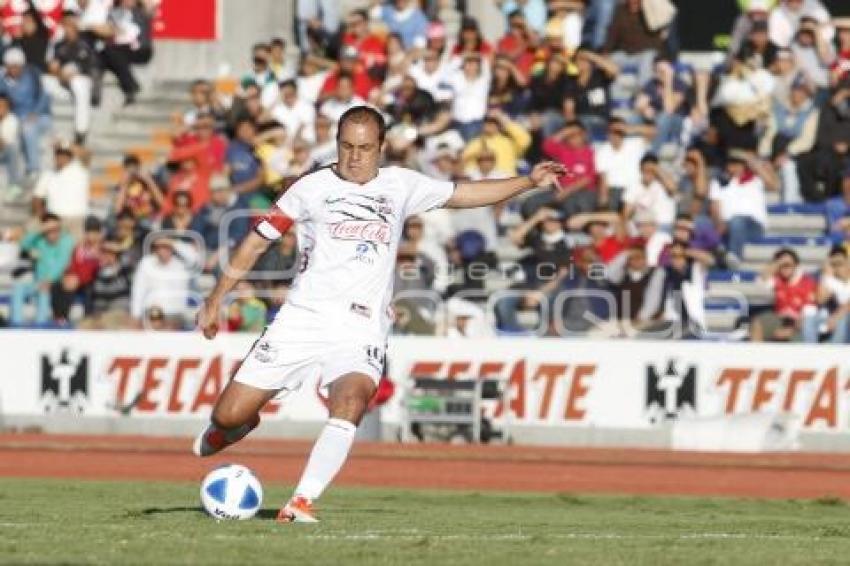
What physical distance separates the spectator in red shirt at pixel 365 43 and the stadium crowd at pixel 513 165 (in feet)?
0.09

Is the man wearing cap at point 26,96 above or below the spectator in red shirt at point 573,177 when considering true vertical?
above

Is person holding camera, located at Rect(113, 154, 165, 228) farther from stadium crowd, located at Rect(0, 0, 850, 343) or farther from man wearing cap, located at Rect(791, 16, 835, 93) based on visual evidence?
man wearing cap, located at Rect(791, 16, 835, 93)

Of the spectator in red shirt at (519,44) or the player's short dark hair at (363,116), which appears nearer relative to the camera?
the player's short dark hair at (363,116)

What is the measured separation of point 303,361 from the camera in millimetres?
12680

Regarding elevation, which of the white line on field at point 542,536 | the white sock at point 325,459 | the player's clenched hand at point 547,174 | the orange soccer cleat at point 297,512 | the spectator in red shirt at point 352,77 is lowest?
the white line on field at point 542,536

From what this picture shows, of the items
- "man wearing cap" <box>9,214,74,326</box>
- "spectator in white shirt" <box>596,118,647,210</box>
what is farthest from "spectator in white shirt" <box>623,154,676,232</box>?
"man wearing cap" <box>9,214,74,326</box>

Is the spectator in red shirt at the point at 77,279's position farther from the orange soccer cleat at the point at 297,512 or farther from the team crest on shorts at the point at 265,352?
the orange soccer cleat at the point at 297,512

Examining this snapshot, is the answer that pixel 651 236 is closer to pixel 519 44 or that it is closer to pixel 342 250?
pixel 519 44

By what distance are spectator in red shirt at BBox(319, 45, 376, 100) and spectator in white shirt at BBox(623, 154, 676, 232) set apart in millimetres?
3651

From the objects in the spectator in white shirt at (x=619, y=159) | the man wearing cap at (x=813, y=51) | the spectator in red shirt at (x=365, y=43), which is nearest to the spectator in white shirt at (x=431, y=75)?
the spectator in red shirt at (x=365, y=43)

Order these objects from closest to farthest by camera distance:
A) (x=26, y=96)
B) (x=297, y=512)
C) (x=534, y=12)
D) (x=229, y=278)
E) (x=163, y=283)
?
1. (x=297, y=512)
2. (x=229, y=278)
3. (x=163, y=283)
4. (x=534, y=12)
5. (x=26, y=96)

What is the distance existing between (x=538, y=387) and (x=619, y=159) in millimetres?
3257

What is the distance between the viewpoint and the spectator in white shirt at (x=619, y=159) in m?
25.9

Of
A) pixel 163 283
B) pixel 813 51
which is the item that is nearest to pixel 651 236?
pixel 813 51
